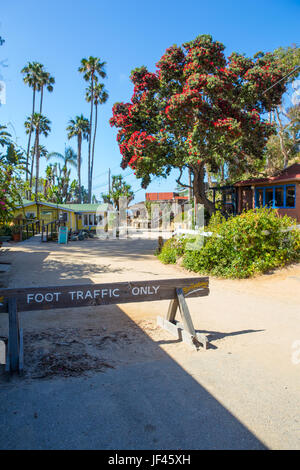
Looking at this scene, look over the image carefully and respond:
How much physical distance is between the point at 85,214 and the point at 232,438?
111ft

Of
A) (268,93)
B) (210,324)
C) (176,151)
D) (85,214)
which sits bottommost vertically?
(210,324)

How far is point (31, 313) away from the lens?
636 centimetres

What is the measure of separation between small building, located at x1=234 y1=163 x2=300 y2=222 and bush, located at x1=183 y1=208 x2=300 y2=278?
22.8 ft

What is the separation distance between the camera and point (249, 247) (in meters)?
10.2

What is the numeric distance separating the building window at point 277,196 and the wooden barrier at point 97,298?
13409mm

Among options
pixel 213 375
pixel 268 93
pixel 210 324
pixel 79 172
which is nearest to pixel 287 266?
pixel 210 324

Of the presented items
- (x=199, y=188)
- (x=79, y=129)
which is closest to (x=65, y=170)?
(x=79, y=129)

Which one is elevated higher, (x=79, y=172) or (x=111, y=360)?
(x=79, y=172)

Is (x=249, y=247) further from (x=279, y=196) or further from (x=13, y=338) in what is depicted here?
(x=279, y=196)

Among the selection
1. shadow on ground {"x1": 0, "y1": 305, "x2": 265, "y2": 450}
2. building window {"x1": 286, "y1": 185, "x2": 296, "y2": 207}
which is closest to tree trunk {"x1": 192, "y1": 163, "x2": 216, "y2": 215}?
building window {"x1": 286, "y1": 185, "x2": 296, "y2": 207}

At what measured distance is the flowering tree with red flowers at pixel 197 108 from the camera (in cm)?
1459

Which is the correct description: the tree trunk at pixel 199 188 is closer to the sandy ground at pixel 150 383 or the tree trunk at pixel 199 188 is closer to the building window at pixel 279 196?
the building window at pixel 279 196
